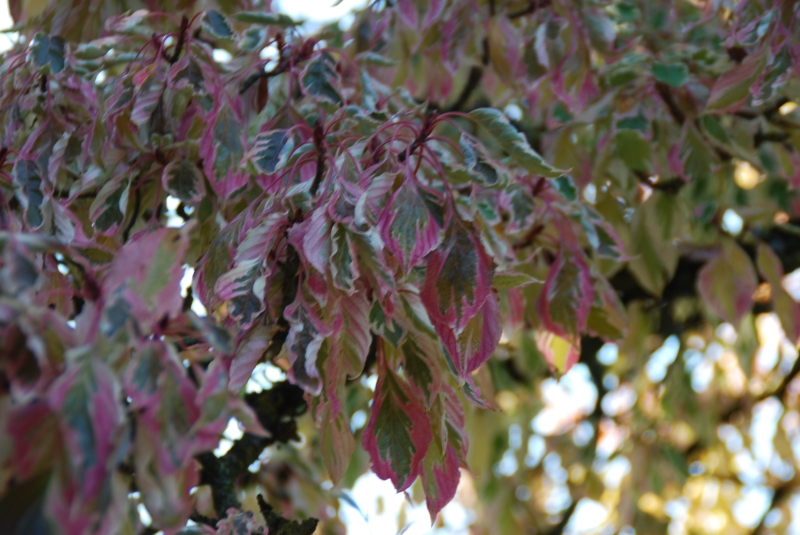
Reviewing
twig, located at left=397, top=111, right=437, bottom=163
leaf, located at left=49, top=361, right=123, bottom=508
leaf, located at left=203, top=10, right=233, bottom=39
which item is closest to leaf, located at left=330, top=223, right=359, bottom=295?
twig, located at left=397, top=111, right=437, bottom=163

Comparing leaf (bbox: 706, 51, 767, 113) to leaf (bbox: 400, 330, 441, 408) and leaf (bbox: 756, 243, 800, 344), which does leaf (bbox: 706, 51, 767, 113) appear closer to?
leaf (bbox: 756, 243, 800, 344)

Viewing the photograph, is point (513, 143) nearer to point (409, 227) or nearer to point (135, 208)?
point (409, 227)

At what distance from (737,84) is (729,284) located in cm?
49

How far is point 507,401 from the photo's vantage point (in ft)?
10.5

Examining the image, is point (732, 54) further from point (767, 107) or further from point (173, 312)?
point (173, 312)

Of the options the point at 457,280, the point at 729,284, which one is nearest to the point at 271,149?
the point at 457,280

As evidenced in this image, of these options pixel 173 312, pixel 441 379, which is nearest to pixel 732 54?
pixel 441 379

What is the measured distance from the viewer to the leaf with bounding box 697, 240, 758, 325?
1531mm

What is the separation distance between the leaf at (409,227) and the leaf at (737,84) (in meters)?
0.68

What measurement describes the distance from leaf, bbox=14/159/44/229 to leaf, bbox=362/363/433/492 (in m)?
0.40

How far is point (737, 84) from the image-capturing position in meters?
1.20

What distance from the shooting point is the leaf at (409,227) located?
0.73 m

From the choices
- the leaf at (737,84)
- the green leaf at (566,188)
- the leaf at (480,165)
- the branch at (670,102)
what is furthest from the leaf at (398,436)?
the branch at (670,102)

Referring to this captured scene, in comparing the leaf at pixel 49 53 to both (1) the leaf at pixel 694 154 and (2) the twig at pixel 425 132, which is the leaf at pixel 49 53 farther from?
(1) the leaf at pixel 694 154
